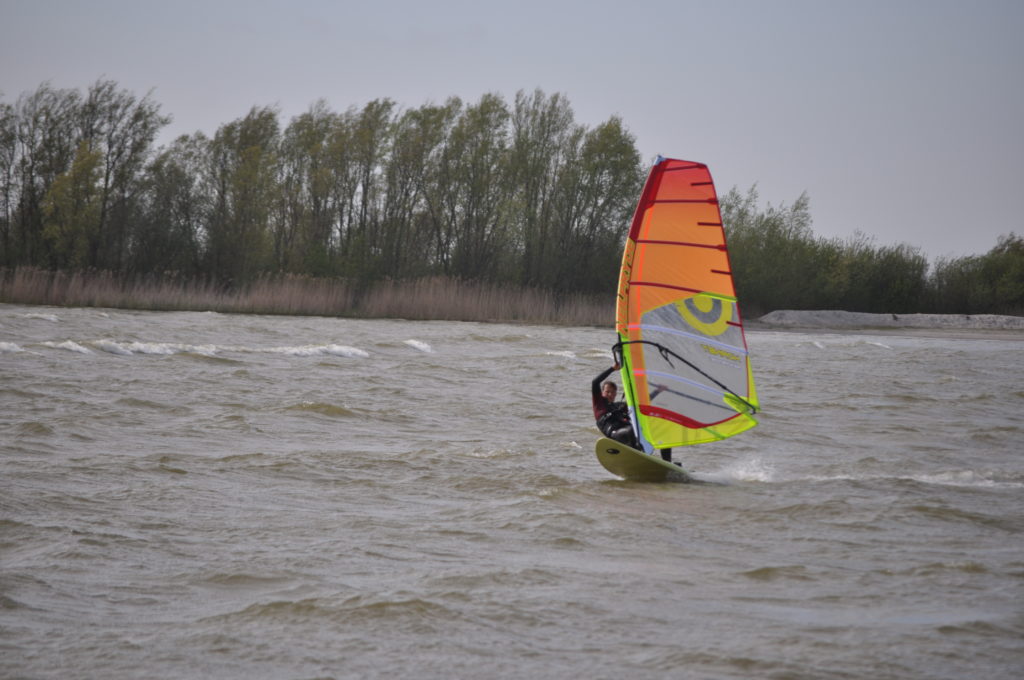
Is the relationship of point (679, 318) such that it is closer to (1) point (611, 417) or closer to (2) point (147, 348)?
(1) point (611, 417)

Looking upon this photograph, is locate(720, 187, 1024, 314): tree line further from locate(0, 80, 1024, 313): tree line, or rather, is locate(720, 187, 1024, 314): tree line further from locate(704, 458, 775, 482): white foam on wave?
locate(704, 458, 775, 482): white foam on wave

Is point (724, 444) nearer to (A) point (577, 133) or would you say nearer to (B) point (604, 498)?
(B) point (604, 498)

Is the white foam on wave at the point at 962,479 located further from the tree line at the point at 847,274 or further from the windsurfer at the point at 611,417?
the tree line at the point at 847,274

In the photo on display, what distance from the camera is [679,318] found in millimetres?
8602

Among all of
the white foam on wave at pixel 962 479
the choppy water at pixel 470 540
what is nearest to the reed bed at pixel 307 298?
the choppy water at pixel 470 540

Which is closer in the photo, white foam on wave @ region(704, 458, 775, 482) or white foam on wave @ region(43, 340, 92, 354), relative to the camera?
white foam on wave @ region(704, 458, 775, 482)

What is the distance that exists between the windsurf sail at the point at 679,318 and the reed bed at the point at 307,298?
62.4 feet

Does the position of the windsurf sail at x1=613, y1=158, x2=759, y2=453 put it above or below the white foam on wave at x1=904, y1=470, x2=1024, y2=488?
above

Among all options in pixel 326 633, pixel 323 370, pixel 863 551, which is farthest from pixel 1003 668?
pixel 323 370

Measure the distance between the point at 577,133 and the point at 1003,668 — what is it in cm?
3537

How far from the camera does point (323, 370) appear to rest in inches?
616

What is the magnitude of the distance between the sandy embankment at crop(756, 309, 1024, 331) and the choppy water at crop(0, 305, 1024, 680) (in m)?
24.7

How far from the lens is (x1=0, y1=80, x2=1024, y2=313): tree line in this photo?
1298 inches

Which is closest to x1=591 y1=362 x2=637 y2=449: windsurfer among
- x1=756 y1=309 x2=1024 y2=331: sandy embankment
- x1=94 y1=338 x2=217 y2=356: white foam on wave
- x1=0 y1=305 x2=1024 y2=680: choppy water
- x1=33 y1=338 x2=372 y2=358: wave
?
x1=0 y1=305 x2=1024 y2=680: choppy water
